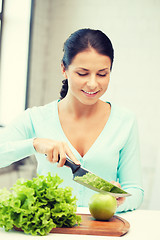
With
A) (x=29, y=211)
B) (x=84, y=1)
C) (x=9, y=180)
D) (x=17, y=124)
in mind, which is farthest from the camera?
(x=84, y=1)

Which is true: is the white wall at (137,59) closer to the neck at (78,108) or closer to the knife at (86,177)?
the neck at (78,108)

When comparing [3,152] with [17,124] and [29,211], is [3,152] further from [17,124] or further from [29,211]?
[29,211]

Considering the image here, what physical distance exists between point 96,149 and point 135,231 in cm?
59

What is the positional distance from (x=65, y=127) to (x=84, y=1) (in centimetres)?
268

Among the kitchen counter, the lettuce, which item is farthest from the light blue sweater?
the lettuce

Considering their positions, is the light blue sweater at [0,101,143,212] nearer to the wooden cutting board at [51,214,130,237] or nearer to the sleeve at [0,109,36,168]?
the sleeve at [0,109,36,168]

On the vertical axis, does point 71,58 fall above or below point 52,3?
below

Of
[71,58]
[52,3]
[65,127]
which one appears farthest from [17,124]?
[52,3]

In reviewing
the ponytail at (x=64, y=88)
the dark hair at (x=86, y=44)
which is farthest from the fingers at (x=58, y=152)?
the ponytail at (x=64, y=88)

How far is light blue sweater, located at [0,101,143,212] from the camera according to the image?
1790mm

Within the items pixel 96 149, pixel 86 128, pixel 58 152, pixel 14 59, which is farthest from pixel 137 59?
pixel 58 152

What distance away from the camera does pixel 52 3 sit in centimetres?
434

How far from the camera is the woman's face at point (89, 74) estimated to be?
5.57 feet

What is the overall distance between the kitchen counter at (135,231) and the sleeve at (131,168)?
13 centimetres
